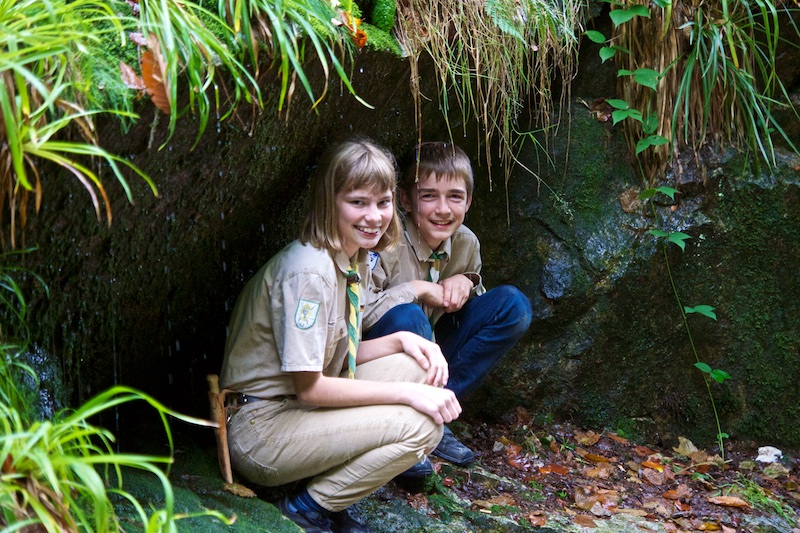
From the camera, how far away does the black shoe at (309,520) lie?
2.82 m

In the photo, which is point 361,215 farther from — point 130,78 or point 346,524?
point 346,524

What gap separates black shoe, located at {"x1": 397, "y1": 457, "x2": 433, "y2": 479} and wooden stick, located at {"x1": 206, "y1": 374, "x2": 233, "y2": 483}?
800 millimetres

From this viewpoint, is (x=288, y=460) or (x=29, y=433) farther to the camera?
(x=288, y=460)

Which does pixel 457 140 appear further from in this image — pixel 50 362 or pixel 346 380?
pixel 50 362

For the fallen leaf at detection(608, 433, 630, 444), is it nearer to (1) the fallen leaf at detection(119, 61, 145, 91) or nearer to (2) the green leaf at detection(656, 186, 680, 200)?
(2) the green leaf at detection(656, 186, 680, 200)

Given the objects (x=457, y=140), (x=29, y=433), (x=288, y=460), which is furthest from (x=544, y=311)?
(x=29, y=433)

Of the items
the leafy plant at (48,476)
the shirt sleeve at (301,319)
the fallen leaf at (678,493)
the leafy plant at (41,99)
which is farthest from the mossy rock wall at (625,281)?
the leafy plant at (48,476)

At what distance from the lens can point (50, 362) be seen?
2.71 m

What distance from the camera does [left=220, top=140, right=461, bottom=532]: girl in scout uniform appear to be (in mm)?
2762

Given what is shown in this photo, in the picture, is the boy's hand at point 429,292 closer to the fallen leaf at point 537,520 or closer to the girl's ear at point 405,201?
the girl's ear at point 405,201

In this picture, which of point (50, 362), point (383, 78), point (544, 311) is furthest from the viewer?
point (544, 311)

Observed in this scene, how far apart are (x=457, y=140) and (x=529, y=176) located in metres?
0.53

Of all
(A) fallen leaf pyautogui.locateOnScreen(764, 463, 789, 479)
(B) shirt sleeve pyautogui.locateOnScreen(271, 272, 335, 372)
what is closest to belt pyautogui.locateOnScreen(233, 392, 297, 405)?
(B) shirt sleeve pyautogui.locateOnScreen(271, 272, 335, 372)

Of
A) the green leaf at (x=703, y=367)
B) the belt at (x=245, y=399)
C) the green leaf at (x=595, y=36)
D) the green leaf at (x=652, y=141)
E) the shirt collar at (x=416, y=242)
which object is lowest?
the green leaf at (x=703, y=367)
